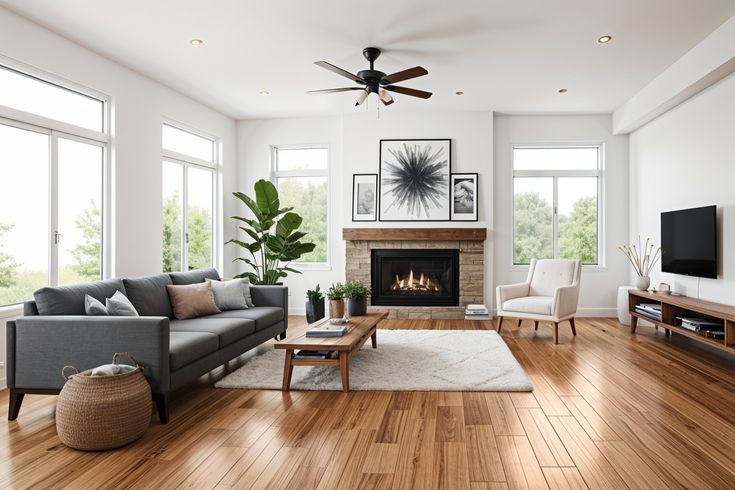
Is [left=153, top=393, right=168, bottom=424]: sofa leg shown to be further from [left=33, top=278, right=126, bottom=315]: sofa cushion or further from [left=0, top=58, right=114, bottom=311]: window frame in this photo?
[left=0, top=58, right=114, bottom=311]: window frame

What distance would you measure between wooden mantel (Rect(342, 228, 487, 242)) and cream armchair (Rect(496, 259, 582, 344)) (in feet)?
3.12

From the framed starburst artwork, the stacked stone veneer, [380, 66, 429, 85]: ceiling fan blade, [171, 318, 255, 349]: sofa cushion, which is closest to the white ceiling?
[380, 66, 429, 85]: ceiling fan blade

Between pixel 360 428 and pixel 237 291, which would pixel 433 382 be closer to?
pixel 360 428

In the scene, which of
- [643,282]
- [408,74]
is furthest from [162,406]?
[643,282]

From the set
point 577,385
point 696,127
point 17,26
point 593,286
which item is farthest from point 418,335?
point 17,26

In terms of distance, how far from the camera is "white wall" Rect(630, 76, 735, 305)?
185 inches

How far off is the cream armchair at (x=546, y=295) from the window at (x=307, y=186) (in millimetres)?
2839

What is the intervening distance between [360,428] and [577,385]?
183 centimetres

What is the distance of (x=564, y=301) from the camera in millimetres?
5406

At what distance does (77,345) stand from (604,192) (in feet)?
21.9

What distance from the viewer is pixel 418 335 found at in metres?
5.64

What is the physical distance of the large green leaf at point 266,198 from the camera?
6.52m

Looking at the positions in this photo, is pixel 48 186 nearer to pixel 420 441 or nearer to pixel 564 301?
pixel 420 441

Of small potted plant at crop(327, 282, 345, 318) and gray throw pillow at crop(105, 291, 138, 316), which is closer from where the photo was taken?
gray throw pillow at crop(105, 291, 138, 316)
